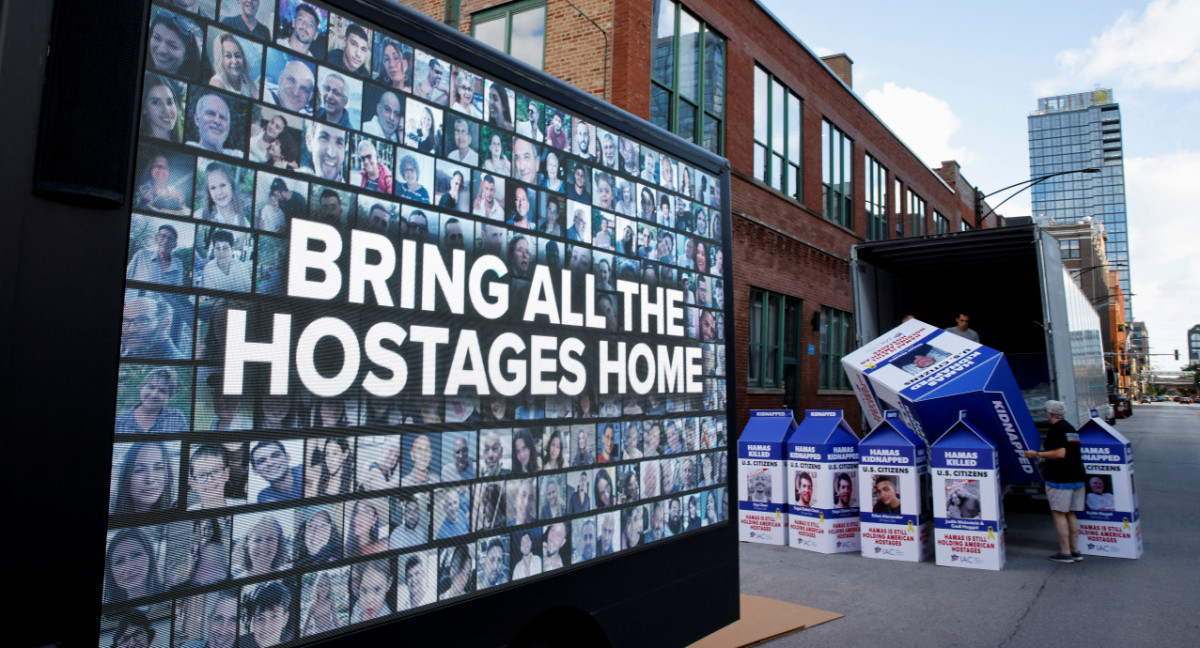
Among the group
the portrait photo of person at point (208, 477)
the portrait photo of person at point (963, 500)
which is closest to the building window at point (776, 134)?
the portrait photo of person at point (963, 500)

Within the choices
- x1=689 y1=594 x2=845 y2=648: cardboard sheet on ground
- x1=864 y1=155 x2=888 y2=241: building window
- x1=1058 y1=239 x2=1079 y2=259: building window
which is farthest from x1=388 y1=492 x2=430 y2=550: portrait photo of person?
x1=1058 y1=239 x2=1079 y2=259: building window

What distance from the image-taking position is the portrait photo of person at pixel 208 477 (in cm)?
209

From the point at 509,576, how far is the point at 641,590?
36.3 inches

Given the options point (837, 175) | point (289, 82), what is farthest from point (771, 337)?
point (289, 82)

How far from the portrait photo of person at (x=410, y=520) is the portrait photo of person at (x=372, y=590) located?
8 cm

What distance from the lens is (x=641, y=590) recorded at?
371cm

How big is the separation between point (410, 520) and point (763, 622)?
457 cm

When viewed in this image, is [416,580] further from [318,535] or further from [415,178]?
[415,178]

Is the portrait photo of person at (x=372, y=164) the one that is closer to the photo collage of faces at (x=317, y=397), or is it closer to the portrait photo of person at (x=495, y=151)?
the photo collage of faces at (x=317, y=397)

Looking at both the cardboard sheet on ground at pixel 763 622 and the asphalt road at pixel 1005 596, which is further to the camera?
the asphalt road at pixel 1005 596

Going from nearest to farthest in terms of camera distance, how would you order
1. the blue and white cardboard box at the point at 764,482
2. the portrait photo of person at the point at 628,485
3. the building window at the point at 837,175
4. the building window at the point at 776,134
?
the portrait photo of person at the point at 628,485
the blue and white cardboard box at the point at 764,482
the building window at the point at 776,134
the building window at the point at 837,175

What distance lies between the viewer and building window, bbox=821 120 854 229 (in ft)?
70.7

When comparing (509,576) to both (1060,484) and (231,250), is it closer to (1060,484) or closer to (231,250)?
(231,250)

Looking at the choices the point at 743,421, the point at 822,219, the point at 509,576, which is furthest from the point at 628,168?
the point at 822,219
